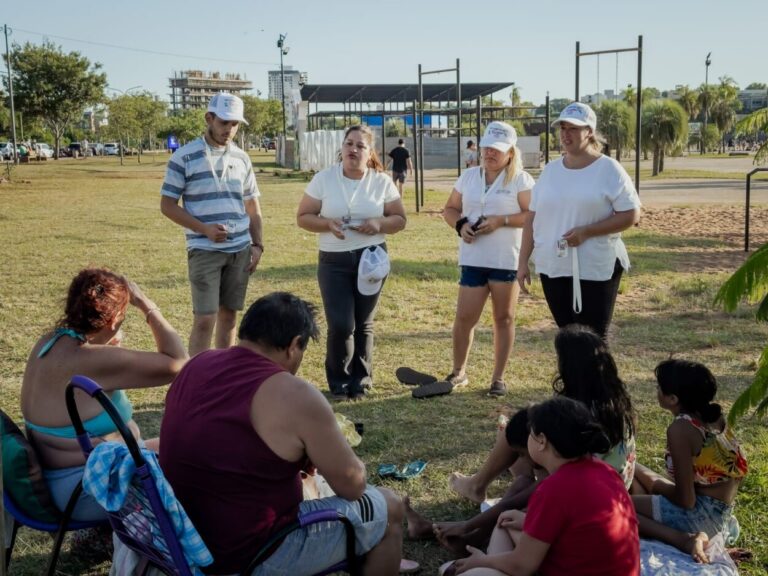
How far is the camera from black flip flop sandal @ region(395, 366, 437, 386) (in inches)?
231

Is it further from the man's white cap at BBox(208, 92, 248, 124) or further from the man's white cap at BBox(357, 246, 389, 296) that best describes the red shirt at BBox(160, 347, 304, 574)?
the man's white cap at BBox(208, 92, 248, 124)

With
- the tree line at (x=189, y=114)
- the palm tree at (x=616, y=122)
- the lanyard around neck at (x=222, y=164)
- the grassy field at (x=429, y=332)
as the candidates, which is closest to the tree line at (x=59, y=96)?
the tree line at (x=189, y=114)

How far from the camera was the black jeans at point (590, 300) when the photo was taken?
4.65 m

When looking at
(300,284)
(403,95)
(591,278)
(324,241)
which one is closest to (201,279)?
(324,241)

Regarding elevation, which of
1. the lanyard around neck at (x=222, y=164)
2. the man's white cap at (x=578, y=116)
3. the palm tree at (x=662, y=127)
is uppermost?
the palm tree at (x=662, y=127)

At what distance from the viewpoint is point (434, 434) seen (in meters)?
4.88

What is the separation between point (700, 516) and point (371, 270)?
268 cm

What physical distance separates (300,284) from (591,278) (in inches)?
213

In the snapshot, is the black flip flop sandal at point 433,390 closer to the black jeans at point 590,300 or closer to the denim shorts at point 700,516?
the black jeans at point 590,300

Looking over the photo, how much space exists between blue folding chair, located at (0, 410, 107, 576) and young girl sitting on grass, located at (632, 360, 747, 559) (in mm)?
2231

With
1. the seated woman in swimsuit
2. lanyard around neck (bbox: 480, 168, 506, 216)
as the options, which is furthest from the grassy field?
lanyard around neck (bbox: 480, 168, 506, 216)

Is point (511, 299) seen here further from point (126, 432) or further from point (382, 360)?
point (126, 432)

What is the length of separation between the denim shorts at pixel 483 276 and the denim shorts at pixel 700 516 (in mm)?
2316

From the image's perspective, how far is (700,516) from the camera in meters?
3.26
